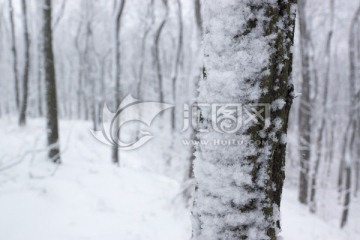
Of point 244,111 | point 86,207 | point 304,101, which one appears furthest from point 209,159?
point 304,101

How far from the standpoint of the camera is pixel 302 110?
979 centimetres

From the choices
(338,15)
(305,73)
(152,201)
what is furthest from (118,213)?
(338,15)

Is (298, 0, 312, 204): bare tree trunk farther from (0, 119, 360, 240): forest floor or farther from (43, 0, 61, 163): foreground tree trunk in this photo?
(43, 0, 61, 163): foreground tree trunk

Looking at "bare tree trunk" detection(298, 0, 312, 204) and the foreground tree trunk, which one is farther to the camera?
"bare tree trunk" detection(298, 0, 312, 204)

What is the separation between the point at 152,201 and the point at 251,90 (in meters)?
5.48

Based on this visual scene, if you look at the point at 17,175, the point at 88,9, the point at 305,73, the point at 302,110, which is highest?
the point at 88,9

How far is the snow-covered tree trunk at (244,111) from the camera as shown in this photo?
3.52ft

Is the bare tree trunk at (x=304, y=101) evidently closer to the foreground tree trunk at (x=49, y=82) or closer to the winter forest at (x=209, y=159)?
the winter forest at (x=209, y=159)

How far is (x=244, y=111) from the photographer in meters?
1.09

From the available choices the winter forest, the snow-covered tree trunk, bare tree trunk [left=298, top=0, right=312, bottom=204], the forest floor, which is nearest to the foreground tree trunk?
the winter forest

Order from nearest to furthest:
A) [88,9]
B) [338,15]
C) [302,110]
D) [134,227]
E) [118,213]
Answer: [134,227]
[118,213]
[302,110]
[338,15]
[88,9]

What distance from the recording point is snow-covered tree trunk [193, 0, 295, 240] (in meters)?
1.07

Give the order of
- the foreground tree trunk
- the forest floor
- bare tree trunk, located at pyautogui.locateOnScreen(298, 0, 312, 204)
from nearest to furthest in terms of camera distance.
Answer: the forest floor, the foreground tree trunk, bare tree trunk, located at pyautogui.locateOnScreen(298, 0, 312, 204)

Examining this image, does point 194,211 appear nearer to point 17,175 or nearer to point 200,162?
point 200,162
